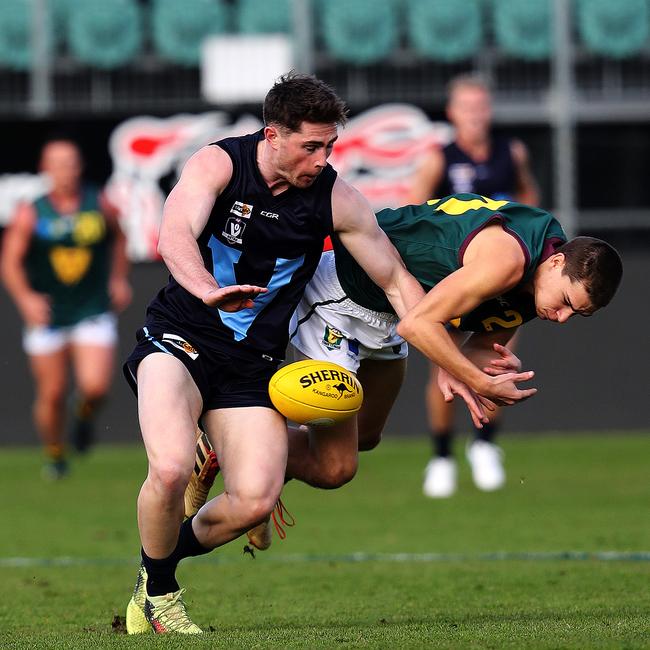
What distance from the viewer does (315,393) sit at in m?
6.37

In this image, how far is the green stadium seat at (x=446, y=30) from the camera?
17.0 m

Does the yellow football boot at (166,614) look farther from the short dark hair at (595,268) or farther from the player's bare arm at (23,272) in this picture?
the player's bare arm at (23,272)

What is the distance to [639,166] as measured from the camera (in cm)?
1611

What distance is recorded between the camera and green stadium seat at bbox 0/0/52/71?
56.4ft

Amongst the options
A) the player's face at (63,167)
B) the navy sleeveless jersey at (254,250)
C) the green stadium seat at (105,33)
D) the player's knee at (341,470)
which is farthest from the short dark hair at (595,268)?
the green stadium seat at (105,33)

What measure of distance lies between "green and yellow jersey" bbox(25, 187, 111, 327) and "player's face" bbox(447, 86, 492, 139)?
3847 millimetres

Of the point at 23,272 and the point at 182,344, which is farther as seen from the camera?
the point at 23,272

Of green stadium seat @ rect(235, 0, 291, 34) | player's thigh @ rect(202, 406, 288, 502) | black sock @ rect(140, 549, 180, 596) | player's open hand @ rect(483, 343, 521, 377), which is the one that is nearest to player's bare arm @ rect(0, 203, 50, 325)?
green stadium seat @ rect(235, 0, 291, 34)

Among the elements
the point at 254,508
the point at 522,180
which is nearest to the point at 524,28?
the point at 522,180

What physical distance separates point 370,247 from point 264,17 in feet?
39.3

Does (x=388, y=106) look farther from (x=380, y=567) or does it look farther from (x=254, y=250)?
(x=254, y=250)

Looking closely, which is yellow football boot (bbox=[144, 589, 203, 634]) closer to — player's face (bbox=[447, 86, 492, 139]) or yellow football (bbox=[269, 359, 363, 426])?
yellow football (bbox=[269, 359, 363, 426])

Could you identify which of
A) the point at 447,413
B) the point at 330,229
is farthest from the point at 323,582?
the point at 447,413

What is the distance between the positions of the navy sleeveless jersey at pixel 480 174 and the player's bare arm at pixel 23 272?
157 inches
